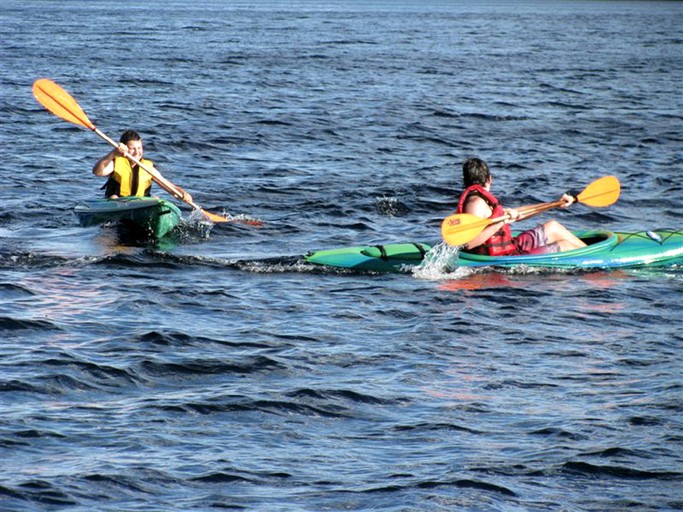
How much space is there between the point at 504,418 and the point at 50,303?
141 inches

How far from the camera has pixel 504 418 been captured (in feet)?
20.6

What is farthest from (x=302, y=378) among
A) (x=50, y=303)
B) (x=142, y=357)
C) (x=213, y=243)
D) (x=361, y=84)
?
(x=361, y=84)

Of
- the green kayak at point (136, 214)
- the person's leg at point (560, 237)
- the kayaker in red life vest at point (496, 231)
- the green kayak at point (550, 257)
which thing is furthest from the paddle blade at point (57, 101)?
the person's leg at point (560, 237)

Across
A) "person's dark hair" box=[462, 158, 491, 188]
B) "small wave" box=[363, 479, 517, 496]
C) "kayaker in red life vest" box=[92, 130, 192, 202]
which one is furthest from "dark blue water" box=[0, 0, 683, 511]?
"person's dark hair" box=[462, 158, 491, 188]

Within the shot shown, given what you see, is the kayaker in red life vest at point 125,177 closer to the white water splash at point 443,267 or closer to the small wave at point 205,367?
the white water splash at point 443,267

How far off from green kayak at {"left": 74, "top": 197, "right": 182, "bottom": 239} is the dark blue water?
161mm

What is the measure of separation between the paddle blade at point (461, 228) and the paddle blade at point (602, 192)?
60.5 inches

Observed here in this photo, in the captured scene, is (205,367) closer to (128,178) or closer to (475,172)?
(475,172)

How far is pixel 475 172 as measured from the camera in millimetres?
9023

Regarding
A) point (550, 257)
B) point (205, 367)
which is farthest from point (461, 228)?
point (205, 367)

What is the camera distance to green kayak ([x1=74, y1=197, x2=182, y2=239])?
10445 mm

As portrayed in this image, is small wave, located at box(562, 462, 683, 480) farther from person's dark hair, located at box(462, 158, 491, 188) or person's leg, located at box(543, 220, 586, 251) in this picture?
person's leg, located at box(543, 220, 586, 251)

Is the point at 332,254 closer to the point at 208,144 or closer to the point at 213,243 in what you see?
the point at 213,243

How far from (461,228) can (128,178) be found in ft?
11.5
